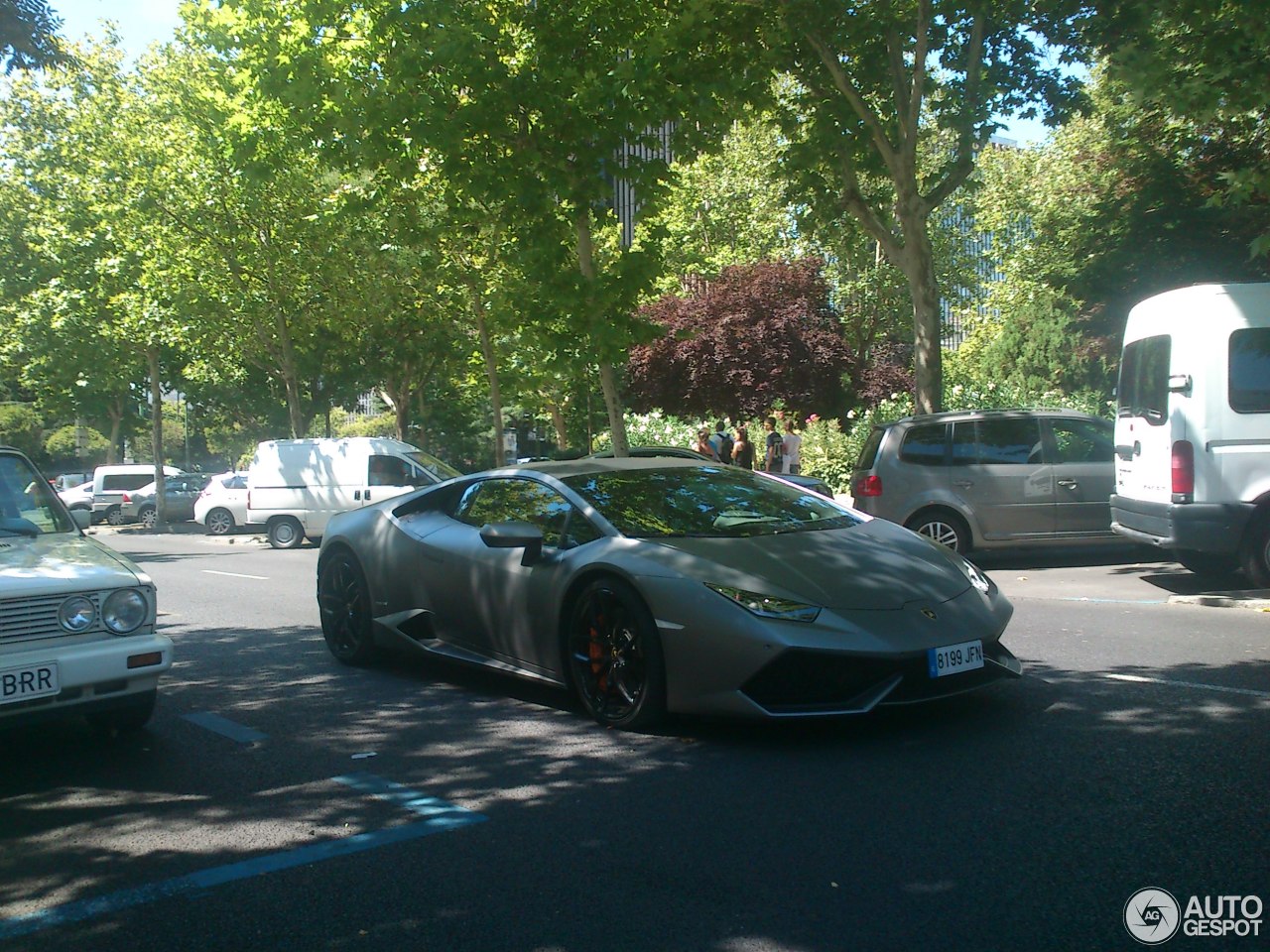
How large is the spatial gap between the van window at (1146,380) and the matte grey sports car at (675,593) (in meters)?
4.96

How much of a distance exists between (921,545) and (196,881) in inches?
153

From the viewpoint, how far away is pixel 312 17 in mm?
13633

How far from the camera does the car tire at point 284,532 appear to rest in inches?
930

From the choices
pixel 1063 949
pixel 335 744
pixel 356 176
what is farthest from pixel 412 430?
pixel 1063 949

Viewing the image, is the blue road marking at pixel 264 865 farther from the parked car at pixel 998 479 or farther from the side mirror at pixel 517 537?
the parked car at pixel 998 479

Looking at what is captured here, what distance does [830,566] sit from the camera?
5789 millimetres

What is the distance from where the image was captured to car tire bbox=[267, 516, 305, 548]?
23.6 meters

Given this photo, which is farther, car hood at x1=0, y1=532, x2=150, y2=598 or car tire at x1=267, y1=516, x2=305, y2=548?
car tire at x1=267, y1=516, x2=305, y2=548

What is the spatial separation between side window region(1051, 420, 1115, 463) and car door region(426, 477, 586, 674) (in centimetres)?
789

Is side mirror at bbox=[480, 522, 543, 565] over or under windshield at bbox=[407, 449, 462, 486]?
under

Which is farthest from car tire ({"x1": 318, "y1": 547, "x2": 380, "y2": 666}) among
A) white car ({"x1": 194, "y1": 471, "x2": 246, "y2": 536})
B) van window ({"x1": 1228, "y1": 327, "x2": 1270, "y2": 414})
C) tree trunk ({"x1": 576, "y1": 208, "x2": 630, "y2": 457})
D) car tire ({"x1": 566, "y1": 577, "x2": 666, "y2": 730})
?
white car ({"x1": 194, "y1": 471, "x2": 246, "y2": 536})

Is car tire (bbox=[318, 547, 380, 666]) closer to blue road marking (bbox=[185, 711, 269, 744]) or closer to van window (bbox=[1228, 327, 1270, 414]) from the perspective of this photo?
blue road marking (bbox=[185, 711, 269, 744])

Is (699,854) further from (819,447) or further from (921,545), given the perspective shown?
(819,447)

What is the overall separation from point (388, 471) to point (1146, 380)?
1542 cm
